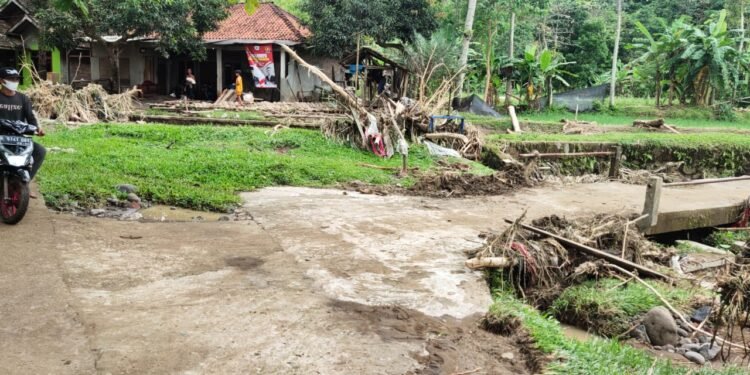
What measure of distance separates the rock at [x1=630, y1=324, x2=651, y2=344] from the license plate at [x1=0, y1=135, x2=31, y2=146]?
20.6 feet

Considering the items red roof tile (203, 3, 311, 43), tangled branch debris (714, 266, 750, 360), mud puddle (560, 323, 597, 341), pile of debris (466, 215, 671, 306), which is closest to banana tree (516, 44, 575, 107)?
red roof tile (203, 3, 311, 43)

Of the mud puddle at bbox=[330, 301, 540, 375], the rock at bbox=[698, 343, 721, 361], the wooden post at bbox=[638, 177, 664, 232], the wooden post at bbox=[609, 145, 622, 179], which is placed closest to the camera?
the mud puddle at bbox=[330, 301, 540, 375]

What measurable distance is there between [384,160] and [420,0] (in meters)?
14.6

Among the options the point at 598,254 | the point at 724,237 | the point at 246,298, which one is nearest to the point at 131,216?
the point at 246,298

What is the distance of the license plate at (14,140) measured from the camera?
6.11m

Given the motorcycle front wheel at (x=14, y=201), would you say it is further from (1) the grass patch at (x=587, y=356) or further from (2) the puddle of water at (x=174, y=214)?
(1) the grass patch at (x=587, y=356)

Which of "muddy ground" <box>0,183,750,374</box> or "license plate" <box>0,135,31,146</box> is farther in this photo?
"license plate" <box>0,135,31,146</box>

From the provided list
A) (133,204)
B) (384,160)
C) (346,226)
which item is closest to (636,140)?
(384,160)

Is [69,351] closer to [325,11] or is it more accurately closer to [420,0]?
[325,11]

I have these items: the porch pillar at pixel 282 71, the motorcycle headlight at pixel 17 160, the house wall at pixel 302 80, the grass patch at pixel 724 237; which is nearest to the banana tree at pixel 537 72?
the house wall at pixel 302 80

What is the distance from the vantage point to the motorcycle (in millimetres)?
6121

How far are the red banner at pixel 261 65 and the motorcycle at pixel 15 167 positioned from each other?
791 inches

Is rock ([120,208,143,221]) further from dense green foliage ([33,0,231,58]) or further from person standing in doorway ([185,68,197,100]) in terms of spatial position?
person standing in doorway ([185,68,197,100])

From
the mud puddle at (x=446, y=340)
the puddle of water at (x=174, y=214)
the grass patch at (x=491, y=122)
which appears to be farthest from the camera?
the grass patch at (x=491, y=122)
